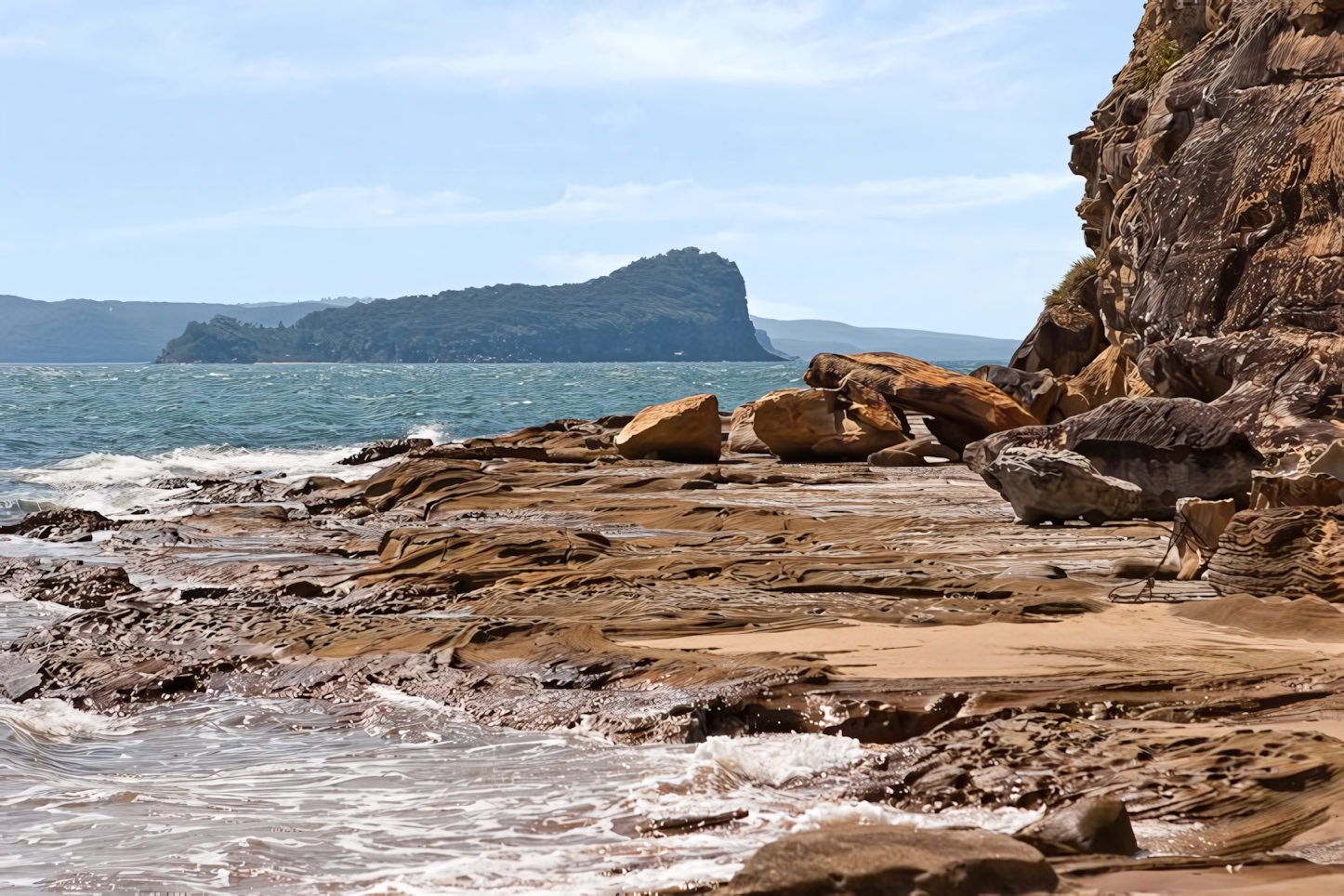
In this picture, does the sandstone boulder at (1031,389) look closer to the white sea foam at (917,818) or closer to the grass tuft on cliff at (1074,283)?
the grass tuft on cliff at (1074,283)

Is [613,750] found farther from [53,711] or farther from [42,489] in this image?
[42,489]

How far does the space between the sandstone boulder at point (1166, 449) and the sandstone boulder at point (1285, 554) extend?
2812mm

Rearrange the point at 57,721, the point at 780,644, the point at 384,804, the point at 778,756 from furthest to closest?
the point at 780,644 → the point at 57,721 → the point at 778,756 → the point at 384,804

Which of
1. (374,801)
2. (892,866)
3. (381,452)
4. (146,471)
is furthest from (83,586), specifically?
→ (381,452)

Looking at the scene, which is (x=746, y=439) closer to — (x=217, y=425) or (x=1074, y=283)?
(x=1074, y=283)

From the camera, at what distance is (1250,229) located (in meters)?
13.9

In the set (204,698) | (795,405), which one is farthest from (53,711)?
(795,405)

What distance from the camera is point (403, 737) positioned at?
6.34 m

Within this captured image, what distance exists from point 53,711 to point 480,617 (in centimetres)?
237

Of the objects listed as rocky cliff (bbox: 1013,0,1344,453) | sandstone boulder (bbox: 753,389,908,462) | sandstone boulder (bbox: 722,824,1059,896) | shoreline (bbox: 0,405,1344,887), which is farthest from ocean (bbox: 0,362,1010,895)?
sandstone boulder (bbox: 753,389,908,462)

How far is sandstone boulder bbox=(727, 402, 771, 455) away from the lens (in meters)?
19.7

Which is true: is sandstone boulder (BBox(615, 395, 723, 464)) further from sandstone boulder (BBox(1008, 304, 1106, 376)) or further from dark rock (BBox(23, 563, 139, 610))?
dark rock (BBox(23, 563, 139, 610))

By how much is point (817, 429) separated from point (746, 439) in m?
1.90

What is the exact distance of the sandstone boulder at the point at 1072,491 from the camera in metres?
11.0
